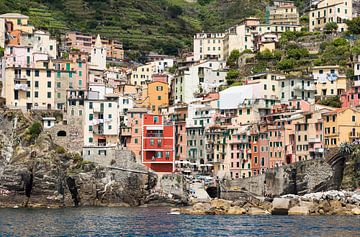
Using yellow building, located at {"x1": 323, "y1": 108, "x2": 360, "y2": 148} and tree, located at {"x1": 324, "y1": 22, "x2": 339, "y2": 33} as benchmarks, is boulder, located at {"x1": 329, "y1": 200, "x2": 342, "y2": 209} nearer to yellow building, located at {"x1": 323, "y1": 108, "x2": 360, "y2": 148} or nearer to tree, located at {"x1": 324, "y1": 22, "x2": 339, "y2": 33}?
yellow building, located at {"x1": 323, "y1": 108, "x2": 360, "y2": 148}

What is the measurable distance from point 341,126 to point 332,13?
4296 centimetres

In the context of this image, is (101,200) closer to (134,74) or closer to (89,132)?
(89,132)

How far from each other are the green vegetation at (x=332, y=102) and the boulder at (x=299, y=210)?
29.1m

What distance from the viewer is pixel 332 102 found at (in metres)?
116

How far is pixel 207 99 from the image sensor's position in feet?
406

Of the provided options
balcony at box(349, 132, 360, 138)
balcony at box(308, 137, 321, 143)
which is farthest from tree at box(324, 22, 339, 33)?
balcony at box(349, 132, 360, 138)

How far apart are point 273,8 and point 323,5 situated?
17.7 meters

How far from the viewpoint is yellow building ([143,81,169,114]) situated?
12888 centimetres

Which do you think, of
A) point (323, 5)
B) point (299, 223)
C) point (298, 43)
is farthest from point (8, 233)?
point (323, 5)

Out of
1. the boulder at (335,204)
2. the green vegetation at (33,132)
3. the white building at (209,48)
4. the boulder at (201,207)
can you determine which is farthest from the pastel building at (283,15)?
the boulder at (335,204)

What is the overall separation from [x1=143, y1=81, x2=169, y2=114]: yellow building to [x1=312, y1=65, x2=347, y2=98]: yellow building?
2032 cm

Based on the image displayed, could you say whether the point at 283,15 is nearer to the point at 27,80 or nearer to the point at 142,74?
the point at 142,74

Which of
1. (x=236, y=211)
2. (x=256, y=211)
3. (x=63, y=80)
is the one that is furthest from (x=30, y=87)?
(x=256, y=211)

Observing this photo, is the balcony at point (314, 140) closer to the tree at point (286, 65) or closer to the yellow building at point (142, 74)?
the tree at point (286, 65)
